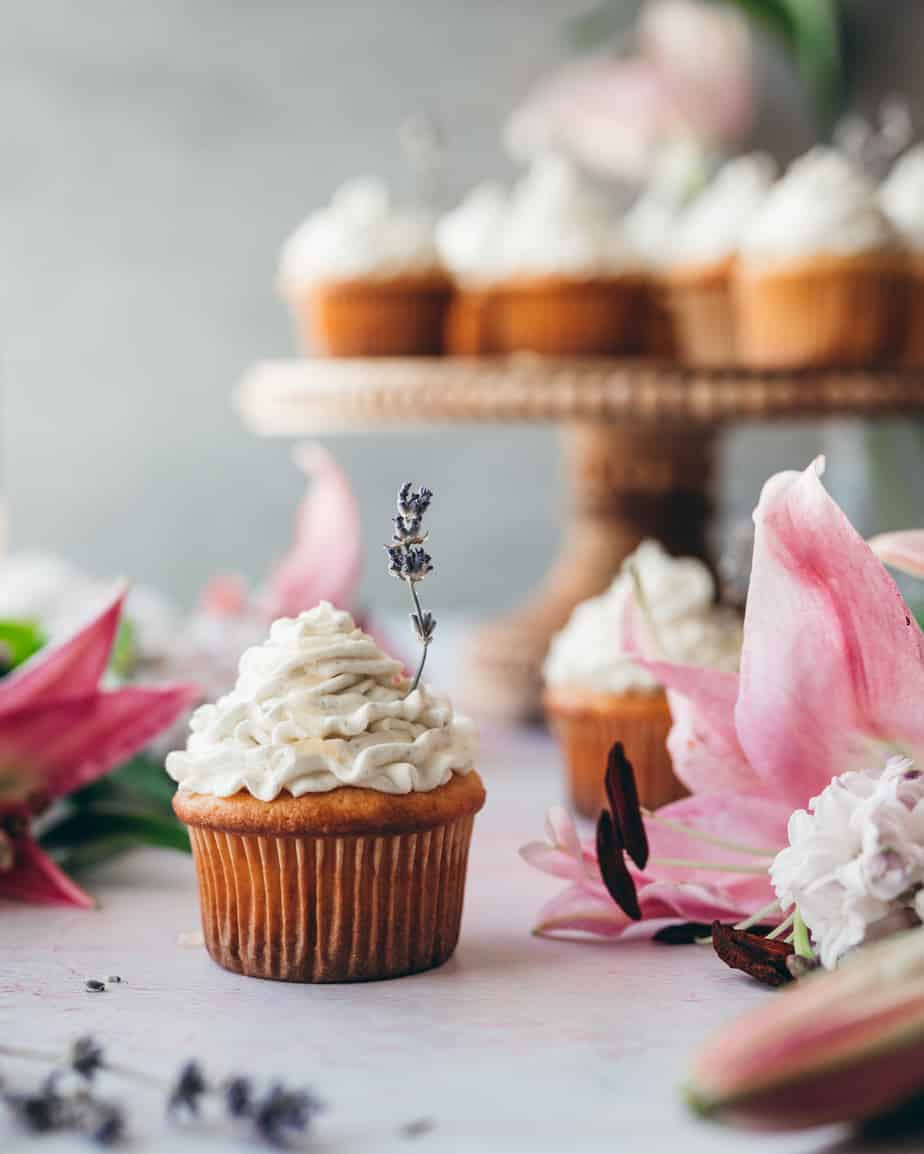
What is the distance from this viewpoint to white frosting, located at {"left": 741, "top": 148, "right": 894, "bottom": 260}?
74.2 inches

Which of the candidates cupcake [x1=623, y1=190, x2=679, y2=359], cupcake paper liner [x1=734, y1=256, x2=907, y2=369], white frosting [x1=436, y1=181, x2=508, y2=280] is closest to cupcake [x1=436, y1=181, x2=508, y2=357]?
white frosting [x1=436, y1=181, x2=508, y2=280]

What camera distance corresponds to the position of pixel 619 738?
54.5 inches

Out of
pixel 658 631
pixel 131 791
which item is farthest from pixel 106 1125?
pixel 658 631

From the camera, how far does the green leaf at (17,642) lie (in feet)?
4.25

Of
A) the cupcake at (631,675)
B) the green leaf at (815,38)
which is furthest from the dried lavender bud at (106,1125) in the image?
the green leaf at (815,38)

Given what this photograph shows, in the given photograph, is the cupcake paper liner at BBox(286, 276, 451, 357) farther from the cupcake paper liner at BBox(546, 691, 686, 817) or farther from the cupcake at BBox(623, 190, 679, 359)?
the cupcake paper liner at BBox(546, 691, 686, 817)

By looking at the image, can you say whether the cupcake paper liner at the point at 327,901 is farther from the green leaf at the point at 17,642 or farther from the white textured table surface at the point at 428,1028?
the green leaf at the point at 17,642

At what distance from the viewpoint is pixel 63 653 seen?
43.9 inches

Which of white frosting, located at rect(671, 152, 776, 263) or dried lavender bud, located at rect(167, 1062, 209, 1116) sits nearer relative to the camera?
dried lavender bud, located at rect(167, 1062, 209, 1116)

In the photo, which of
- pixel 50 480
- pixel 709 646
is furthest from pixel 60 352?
pixel 709 646

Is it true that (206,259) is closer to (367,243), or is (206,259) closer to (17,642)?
(367,243)

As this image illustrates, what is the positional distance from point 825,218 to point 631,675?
0.75 m

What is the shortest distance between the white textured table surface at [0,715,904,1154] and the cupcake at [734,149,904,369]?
0.98 m

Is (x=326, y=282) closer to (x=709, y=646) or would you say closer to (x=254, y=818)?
(x=709, y=646)
